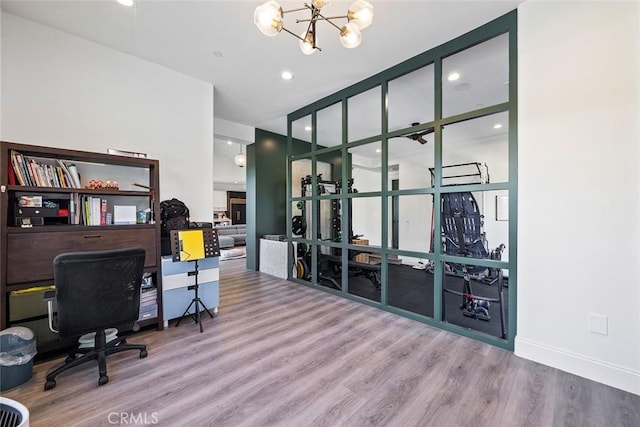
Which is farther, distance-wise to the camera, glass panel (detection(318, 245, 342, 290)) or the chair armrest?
glass panel (detection(318, 245, 342, 290))

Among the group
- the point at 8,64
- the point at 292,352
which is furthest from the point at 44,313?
the point at 8,64

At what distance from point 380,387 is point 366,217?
7443 mm

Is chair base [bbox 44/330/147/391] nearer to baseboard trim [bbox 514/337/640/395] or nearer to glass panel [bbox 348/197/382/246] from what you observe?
baseboard trim [bbox 514/337/640/395]

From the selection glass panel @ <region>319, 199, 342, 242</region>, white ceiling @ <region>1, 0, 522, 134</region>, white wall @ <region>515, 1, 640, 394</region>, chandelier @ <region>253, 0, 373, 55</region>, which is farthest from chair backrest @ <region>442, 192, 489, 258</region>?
glass panel @ <region>319, 199, 342, 242</region>

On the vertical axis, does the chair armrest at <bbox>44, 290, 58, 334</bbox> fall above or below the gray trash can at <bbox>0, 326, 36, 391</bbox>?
above

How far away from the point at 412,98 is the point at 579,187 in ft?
9.13

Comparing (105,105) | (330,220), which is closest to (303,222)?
(330,220)


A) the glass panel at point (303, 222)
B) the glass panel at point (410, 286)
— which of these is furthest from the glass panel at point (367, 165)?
the glass panel at point (410, 286)

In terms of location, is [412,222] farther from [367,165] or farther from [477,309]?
[477,309]

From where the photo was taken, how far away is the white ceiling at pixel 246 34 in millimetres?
2418

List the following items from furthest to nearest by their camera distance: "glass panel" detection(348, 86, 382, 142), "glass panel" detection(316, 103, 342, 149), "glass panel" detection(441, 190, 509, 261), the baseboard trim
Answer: "glass panel" detection(316, 103, 342, 149) < "glass panel" detection(348, 86, 382, 142) < "glass panel" detection(441, 190, 509, 261) < the baseboard trim

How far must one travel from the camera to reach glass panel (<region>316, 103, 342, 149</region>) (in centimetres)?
483

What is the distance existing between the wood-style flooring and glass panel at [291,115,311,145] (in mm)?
3976

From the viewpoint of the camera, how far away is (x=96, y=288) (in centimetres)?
197
